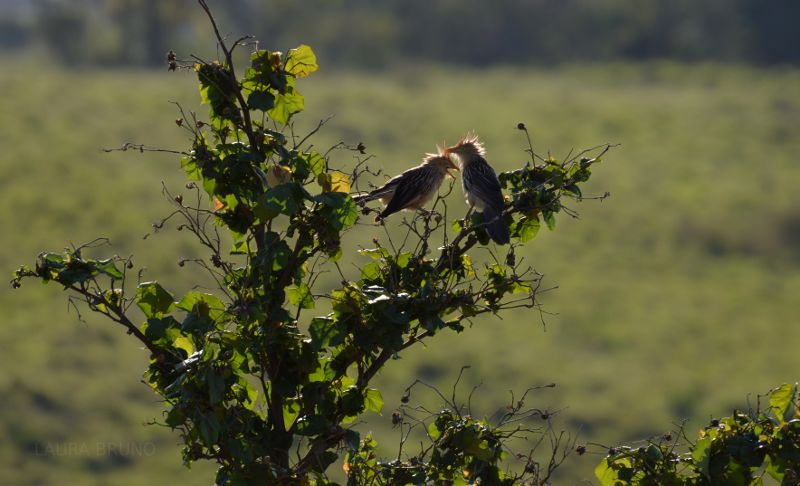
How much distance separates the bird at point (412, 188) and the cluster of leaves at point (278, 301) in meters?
2.63

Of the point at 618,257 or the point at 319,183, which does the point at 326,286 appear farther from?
the point at 319,183

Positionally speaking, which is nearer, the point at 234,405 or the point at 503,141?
the point at 234,405

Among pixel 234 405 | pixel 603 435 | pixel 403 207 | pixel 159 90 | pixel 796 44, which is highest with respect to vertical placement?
pixel 796 44

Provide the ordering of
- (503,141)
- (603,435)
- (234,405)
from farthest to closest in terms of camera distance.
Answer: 1. (503,141)
2. (603,435)
3. (234,405)

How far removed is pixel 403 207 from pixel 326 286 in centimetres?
2375

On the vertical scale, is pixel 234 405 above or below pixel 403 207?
below

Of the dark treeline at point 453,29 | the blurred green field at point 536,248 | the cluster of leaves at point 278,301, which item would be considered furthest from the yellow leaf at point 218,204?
the dark treeline at point 453,29

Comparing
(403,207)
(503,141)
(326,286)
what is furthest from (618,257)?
(403,207)

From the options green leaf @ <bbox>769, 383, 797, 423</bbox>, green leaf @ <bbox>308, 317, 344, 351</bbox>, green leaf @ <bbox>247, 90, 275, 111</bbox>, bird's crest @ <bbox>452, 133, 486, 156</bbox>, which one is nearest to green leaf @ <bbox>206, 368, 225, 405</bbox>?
green leaf @ <bbox>308, 317, 344, 351</bbox>

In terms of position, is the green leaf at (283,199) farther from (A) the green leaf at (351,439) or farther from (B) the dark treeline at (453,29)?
(B) the dark treeline at (453,29)

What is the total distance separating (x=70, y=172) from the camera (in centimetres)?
3916

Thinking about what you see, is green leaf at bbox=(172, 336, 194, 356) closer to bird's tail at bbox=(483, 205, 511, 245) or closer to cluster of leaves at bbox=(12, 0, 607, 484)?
cluster of leaves at bbox=(12, 0, 607, 484)

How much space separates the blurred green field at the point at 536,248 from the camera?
26953mm

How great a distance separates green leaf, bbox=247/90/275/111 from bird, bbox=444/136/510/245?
3.95 feet
